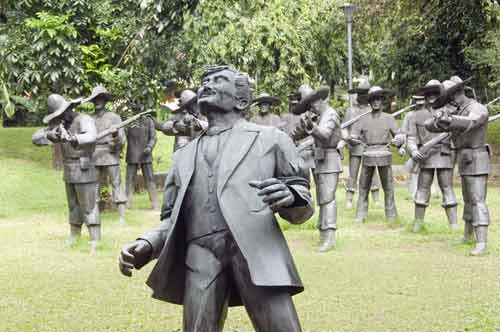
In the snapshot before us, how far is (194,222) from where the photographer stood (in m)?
4.79

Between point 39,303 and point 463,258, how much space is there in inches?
190

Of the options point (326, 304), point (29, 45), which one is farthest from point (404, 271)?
point (29, 45)

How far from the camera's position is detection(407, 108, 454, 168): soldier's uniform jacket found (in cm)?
1241

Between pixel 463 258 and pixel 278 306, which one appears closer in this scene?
pixel 278 306

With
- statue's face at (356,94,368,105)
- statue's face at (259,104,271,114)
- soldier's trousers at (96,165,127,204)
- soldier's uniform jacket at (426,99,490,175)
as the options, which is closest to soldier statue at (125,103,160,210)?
soldier's trousers at (96,165,127,204)

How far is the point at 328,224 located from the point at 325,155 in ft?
2.85

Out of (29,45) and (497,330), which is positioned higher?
(29,45)

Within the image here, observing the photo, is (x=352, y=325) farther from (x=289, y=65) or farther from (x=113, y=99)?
(x=289, y=65)

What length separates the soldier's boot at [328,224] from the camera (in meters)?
11.1

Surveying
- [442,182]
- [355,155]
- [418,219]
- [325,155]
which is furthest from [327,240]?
[355,155]

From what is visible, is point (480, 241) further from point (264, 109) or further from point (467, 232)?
point (264, 109)

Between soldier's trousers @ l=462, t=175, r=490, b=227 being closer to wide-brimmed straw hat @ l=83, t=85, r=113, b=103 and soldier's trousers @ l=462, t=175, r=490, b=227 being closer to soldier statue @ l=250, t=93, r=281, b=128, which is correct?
wide-brimmed straw hat @ l=83, t=85, r=113, b=103

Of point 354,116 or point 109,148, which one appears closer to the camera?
point 109,148

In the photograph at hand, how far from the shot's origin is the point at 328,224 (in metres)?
11.1
